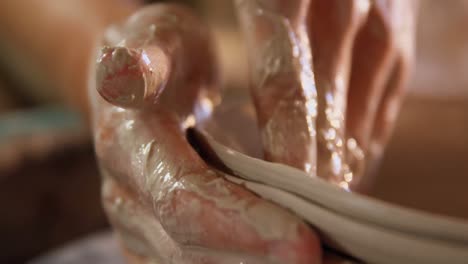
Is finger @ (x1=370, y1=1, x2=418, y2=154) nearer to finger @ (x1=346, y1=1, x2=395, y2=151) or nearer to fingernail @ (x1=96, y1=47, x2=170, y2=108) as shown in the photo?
finger @ (x1=346, y1=1, x2=395, y2=151)

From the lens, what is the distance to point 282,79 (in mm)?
282

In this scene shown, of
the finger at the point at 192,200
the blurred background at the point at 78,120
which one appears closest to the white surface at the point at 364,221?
the finger at the point at 192,200

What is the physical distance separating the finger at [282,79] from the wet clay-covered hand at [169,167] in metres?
0.04

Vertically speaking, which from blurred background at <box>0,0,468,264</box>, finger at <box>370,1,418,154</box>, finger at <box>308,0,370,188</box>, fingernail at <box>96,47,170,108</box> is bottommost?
blurred background at <box>0,0,468,264</box>

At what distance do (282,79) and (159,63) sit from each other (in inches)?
2.2

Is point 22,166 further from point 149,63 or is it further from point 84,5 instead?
point 149,63

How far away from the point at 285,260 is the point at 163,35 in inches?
5.5

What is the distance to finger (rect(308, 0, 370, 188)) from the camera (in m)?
0.29

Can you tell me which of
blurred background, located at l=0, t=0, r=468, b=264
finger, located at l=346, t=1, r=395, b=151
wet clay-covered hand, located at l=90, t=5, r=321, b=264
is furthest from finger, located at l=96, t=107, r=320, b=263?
blurred background, located at l=0, t=0, r=468, b=264

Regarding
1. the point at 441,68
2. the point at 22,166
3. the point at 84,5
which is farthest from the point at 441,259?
the point at 84,5

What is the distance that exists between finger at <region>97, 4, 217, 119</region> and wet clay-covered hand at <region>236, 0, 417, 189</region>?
1.5 inches

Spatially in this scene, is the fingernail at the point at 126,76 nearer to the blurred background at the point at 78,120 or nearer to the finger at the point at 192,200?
the finger at the point at 192,200

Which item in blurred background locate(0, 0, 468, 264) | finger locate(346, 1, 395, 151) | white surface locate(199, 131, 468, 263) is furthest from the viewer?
blurred background locate(0, 0, 468, 264)

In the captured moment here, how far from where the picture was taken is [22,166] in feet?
3.00
